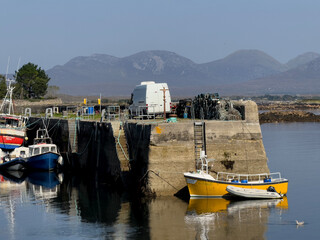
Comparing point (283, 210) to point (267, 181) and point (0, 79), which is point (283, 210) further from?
point (0, 79)

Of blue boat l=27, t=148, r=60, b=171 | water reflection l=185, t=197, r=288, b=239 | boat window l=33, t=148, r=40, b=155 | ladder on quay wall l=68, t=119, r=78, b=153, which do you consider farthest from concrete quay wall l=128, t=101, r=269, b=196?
boat window l=33, t=148, r=40, b=155

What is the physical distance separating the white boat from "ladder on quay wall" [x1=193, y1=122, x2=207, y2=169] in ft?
10.1

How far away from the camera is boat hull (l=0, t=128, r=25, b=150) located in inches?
2429

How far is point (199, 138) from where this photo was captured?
38.7m

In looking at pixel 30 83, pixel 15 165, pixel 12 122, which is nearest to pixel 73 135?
pixel 15 165

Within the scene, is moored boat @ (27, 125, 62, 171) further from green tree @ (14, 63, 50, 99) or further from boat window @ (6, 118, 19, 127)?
green tree @ (14, 63, 50, 99)

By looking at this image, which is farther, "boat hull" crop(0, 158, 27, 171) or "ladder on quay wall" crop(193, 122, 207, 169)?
"boat hull" crop(0, 158, 27, 171)

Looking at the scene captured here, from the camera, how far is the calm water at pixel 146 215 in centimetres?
3197

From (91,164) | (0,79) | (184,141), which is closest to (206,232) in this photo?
(184,141)

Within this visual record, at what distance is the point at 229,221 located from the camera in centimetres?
3338

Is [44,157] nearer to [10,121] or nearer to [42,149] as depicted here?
[42,149]

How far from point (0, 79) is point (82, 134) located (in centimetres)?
6981

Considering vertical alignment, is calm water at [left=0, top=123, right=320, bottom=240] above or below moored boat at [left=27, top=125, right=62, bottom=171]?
below

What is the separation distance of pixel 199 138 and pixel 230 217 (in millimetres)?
6196
